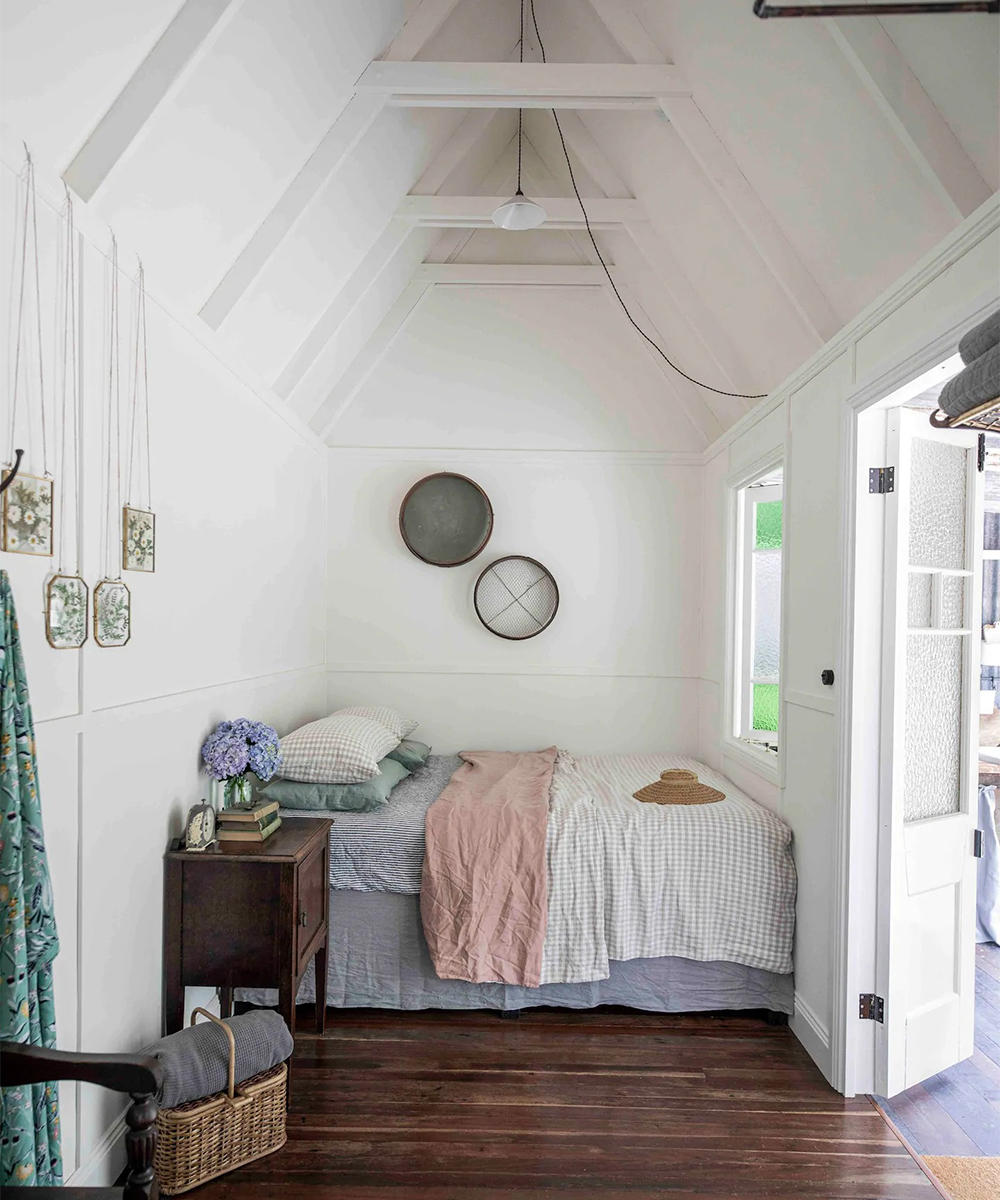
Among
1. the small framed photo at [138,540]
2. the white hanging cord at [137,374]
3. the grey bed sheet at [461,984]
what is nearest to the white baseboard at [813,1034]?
the grey bed sheet at [461,984]

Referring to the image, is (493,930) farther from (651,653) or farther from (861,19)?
(861,19)

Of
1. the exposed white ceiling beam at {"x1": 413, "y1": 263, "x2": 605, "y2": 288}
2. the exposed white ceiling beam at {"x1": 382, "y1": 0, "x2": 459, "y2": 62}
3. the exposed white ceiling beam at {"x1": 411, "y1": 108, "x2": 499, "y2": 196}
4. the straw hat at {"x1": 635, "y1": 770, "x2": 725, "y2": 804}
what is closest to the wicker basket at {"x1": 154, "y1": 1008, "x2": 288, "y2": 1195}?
the straw hat at {"x1": 635, "y1": 770, "x2": 725, "y2": 804}

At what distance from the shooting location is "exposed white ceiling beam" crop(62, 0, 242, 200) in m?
1.84

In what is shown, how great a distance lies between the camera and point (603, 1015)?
3094mm

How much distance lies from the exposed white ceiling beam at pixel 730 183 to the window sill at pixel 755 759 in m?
1.63

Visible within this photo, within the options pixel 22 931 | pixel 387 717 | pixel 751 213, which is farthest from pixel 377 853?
pixel 751 213

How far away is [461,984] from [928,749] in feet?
5.99

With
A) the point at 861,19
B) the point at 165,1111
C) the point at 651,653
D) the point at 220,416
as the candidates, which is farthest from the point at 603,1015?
the point at 861,19

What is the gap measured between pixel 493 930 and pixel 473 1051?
39cm

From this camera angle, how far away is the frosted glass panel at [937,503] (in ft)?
8.59

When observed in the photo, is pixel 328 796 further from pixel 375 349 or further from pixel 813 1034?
pixel 375 349

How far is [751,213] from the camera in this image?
2744 mm

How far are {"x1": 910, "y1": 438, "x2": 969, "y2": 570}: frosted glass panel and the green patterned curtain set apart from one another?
8.00ft

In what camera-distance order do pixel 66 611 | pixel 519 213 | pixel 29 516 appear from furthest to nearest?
1. pixel 519 213
2. pixel 66 611
3. pixel 29 516
